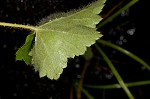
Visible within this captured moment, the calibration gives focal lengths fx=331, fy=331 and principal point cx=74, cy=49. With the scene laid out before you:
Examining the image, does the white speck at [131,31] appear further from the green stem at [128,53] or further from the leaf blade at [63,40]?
the leaf blade at [63,40]

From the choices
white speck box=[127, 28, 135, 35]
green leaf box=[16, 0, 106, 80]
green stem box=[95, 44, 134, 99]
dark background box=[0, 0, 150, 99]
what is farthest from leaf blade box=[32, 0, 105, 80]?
white speck box=[127, 28, 135, 35]

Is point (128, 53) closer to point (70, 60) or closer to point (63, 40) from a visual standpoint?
point (70, 60)

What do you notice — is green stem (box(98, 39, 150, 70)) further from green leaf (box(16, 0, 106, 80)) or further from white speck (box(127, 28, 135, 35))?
green leaf (box(16, 0, 106, 80))

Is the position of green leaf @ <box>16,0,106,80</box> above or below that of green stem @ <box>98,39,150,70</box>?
below

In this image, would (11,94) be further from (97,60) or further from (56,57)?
(56,57)

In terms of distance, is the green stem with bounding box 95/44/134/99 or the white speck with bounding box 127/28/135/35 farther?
the white speck with bounding box 127/28/135/35

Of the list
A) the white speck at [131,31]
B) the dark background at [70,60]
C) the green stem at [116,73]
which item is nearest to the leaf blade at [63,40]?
the dark background at [70,60]

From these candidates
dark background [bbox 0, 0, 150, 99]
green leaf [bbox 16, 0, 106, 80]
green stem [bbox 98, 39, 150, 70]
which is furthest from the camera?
green stem [bbox 98, 39, 150, 70]
